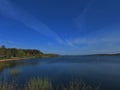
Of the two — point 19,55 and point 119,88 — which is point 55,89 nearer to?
point 119,88

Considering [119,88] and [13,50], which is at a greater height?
[13,50]

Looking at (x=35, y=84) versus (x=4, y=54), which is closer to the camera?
(x=35, y=84)

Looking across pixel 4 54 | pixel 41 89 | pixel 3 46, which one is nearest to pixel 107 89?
pixel 41 89

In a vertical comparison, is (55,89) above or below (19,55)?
below

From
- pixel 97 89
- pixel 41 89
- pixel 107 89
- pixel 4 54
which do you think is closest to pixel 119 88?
pixel 107 89

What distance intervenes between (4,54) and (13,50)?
1210 centimetres

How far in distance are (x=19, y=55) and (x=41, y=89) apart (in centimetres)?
8828

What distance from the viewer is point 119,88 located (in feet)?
45.4

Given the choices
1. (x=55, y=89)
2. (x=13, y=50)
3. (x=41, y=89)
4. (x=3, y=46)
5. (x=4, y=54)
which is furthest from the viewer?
(x=13, y=50)

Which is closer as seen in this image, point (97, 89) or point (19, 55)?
point (97, 89)

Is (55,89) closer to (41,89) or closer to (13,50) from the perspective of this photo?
(41,89)

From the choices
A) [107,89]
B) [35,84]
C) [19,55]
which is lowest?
[107,89]

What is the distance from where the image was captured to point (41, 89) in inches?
465

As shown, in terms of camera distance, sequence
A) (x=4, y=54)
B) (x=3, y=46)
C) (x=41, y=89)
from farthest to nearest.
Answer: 1. (x=3, y=46)
2. (x=4, y=54)
3. (x=41, y=89)
